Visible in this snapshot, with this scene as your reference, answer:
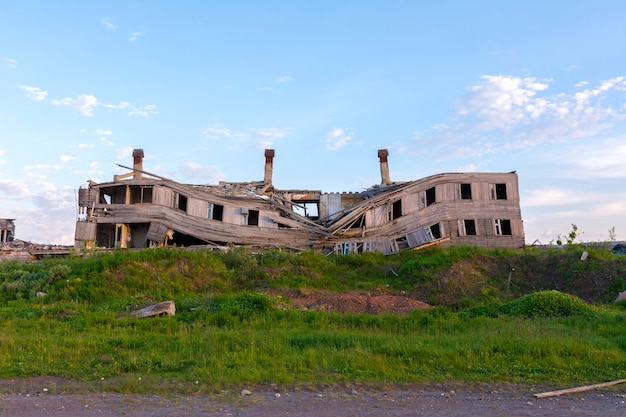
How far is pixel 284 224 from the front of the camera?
30594 mm

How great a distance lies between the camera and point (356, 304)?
56.3ft

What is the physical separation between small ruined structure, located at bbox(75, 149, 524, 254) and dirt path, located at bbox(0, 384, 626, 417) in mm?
20203

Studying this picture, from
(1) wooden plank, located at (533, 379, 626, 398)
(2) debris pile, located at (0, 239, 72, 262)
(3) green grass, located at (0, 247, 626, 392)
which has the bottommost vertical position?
(1) wooden plank, located at (533, 379, 626, 398)

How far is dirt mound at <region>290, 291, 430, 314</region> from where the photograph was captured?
16.8 metres

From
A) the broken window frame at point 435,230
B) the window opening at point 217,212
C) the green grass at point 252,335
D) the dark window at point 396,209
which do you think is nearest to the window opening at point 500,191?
the broken window frame at point 435,230

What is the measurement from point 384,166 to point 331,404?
27449 mm

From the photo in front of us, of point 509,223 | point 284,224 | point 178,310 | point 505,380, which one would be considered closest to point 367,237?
point 284,224

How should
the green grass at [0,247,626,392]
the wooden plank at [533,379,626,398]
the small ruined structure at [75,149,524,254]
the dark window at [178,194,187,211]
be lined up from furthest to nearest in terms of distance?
the dark window at [178,194,187,211], the small ruined structure at [75,149,524,254], the green grass at [0,247,626,392], the wooden plank at [533,379,626,398]

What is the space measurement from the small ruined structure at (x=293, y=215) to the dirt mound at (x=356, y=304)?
10078 mm

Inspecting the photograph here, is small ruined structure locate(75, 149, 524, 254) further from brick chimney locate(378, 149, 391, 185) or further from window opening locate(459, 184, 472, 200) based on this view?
brick chimney locate(378, 149, 391, 185)

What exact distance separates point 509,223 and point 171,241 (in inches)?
757

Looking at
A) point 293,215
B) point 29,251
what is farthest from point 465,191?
point 29,251

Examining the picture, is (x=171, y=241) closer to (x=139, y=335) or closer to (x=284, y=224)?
(x=284, y=224)

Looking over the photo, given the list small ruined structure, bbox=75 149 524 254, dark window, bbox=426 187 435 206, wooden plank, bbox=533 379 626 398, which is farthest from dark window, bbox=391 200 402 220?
wooden plank, bbox=533 379 626 398
